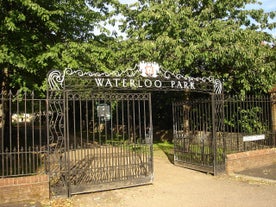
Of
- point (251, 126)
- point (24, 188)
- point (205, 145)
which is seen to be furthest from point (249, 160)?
point (24, 188)

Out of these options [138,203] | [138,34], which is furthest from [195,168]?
[138,34]

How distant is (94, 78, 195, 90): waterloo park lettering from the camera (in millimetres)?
8609

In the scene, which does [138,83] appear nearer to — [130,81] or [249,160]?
[130,81]

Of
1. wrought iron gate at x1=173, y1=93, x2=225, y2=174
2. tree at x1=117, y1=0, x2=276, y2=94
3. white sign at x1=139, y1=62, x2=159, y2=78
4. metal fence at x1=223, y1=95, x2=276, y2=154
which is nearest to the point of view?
white sign at x1=139, y1=62, x2=159, y2=78

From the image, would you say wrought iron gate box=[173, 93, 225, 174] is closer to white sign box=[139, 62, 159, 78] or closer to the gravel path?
the gravel path

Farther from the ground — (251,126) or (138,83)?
(138,83)

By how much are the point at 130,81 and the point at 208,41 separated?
197 inches

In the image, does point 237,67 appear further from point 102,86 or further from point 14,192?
point 14,192

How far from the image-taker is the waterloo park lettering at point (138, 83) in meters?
8.61

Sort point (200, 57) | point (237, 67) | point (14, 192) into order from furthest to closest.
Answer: point (237, 67), point (200, 57), point (14, 192)

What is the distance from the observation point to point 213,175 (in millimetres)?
10023

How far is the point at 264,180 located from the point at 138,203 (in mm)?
3984

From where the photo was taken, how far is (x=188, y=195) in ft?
25.8

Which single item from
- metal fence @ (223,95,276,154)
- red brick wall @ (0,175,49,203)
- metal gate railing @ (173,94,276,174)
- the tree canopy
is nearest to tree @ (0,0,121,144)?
the tree canopy
